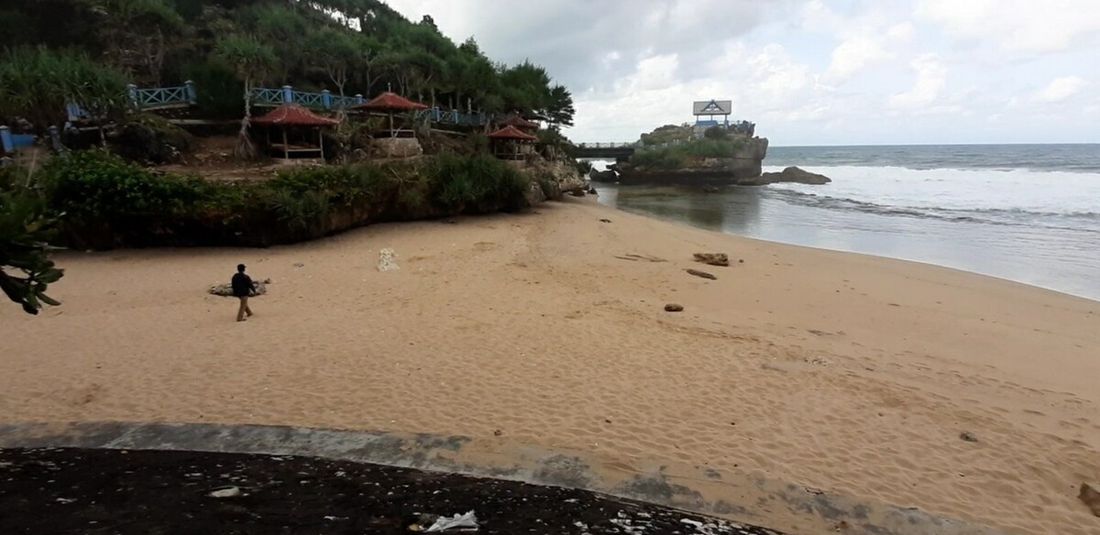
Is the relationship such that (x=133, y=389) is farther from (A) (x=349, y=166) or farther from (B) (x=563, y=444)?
(A) (x=349, y=166)

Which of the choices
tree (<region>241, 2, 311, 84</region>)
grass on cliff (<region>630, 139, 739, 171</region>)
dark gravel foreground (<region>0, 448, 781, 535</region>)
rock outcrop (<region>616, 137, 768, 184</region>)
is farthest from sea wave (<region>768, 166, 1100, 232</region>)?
tree (<region>241, 2, 311, 84</region>)

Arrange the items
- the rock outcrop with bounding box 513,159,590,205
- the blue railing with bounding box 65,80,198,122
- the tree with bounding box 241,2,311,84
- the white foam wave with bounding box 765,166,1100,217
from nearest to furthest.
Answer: the blue railing with bounding box 65,80,198,122, the tree with bounding box 241,2,311,84, the rock outcrop with bounding box 513,159,590,205, the white foam wave with bounding box 765,166,1100,217

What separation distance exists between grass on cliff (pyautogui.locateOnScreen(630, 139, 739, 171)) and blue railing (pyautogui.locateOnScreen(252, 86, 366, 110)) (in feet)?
130

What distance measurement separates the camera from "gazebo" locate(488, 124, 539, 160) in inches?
1164

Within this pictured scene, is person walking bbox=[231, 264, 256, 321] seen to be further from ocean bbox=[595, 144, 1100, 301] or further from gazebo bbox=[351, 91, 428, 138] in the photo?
ocean bbox=[595, 144, 1100, 301]

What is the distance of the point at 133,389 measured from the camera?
7.10 metres

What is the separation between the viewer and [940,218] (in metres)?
28.8

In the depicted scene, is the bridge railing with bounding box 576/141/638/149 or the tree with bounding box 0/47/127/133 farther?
the bridge railing with bounding box 576/141/638/149

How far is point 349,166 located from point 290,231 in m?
3.52

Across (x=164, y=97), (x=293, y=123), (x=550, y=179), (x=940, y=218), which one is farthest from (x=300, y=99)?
(x=940, y=218)

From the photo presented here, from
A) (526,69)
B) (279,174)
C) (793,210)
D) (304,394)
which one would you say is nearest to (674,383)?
(304,394)

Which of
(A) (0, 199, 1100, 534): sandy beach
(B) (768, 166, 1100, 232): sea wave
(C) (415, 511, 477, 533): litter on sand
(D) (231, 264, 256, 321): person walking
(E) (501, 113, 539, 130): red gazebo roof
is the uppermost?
(E) (501, 113, 539, 130): red gazebo roof

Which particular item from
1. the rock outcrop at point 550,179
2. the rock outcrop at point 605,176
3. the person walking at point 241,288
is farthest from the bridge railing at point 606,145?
the person walking at point 241,288

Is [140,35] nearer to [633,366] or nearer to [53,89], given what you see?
[53,89]
